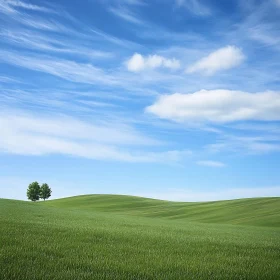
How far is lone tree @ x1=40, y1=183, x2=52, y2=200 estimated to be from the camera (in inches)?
4961

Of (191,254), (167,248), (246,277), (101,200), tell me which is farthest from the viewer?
(101,200)

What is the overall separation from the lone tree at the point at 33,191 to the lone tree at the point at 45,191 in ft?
5.23

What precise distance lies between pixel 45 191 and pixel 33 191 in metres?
4.70

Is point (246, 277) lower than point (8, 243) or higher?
lower

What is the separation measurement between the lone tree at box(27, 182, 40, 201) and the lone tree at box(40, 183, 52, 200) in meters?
1.59

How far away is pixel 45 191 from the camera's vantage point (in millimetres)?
126812

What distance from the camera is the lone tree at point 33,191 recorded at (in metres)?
123

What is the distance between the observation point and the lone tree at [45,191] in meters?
126

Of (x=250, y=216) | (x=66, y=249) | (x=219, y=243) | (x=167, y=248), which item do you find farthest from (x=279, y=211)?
(x=66, y=249)

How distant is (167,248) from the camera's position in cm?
1452

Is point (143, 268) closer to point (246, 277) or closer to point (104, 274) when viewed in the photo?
point (104, 274)

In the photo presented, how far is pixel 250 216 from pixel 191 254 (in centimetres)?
4872

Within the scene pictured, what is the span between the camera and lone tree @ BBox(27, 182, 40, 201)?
403ft

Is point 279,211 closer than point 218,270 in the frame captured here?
No
